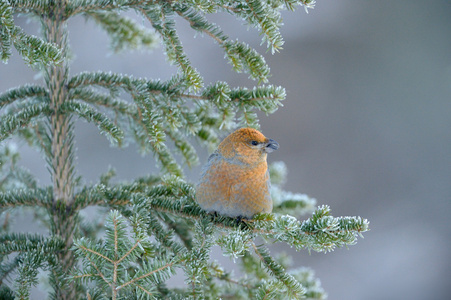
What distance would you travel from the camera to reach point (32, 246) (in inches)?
60.4

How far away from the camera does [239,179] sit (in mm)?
1683

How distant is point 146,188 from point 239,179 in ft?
1.19

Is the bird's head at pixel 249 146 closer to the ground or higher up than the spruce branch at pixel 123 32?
closer to the ground

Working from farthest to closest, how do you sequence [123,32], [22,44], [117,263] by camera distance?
[123,32], [22,44], [117,263]

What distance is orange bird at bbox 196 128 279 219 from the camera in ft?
5.36

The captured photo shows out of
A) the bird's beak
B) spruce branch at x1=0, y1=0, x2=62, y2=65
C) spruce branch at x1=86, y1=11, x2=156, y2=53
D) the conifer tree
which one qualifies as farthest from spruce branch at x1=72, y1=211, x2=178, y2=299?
spruce branch at x1=86, y1=11, x2=156, y2=53

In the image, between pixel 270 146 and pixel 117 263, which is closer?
pixel 117 263

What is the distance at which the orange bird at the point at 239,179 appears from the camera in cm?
163

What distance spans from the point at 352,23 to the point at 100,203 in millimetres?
4706

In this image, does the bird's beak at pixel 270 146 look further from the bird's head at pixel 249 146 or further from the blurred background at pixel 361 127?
the blurred background at pixel 361 127

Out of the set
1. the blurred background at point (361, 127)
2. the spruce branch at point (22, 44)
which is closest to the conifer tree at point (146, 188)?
the spruce branch at point (22, 44)

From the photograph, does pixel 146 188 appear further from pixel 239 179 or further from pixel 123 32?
pixel 123 32

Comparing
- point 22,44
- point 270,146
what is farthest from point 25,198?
point 270,146

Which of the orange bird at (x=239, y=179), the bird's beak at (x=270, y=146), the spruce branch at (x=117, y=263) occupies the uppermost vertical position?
the bird's beak at (x=270, y=146)
